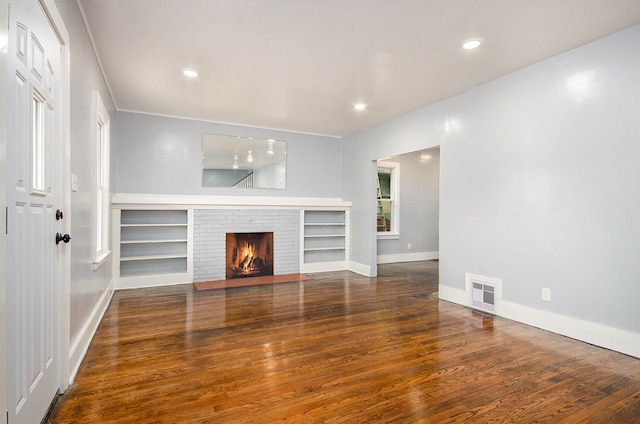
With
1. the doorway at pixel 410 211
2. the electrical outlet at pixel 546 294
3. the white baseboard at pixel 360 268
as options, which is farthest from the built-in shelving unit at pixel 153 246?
the electrical outlet at pixel 546 294

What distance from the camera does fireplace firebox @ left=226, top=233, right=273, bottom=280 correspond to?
578cm

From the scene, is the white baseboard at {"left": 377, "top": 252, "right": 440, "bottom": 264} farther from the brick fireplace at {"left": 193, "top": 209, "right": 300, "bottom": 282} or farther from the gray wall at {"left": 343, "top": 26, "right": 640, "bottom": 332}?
the gray wall at {"left": 343, "top": 26, "right": 640, "bottom": 332}

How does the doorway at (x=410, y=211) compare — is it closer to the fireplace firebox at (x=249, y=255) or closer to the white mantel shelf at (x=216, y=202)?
the white mantel shelf at (x=216, y=202)

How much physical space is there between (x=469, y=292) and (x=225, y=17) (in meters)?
3.82

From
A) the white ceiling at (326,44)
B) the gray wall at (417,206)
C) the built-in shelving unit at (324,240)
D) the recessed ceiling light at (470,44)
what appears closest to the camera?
the white ceiling at (326,44)

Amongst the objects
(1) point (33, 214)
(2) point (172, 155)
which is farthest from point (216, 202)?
(1) point (33, 214)

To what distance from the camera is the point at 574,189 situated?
10.1 ft

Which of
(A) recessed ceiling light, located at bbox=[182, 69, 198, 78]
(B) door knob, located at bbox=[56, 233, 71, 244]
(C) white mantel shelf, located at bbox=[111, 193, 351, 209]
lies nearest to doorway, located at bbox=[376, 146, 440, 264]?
(C) white mantel shelf, located at bbox=[111, 193, 351, 209]

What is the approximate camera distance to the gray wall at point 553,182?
2.78m

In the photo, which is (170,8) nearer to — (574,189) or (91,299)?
(91,299)

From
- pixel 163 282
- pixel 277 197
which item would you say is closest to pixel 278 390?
pixel 163 282

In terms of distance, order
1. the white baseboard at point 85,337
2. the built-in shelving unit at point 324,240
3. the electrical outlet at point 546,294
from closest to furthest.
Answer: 1. the white baseboard at point 85,337
2. the electrical outlet at point 546,294
3. the built-in shelving unit at point 324,240

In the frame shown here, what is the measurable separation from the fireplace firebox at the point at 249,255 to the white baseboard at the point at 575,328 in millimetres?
3721

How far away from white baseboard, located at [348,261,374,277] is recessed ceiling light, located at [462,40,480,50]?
3.83 meters
